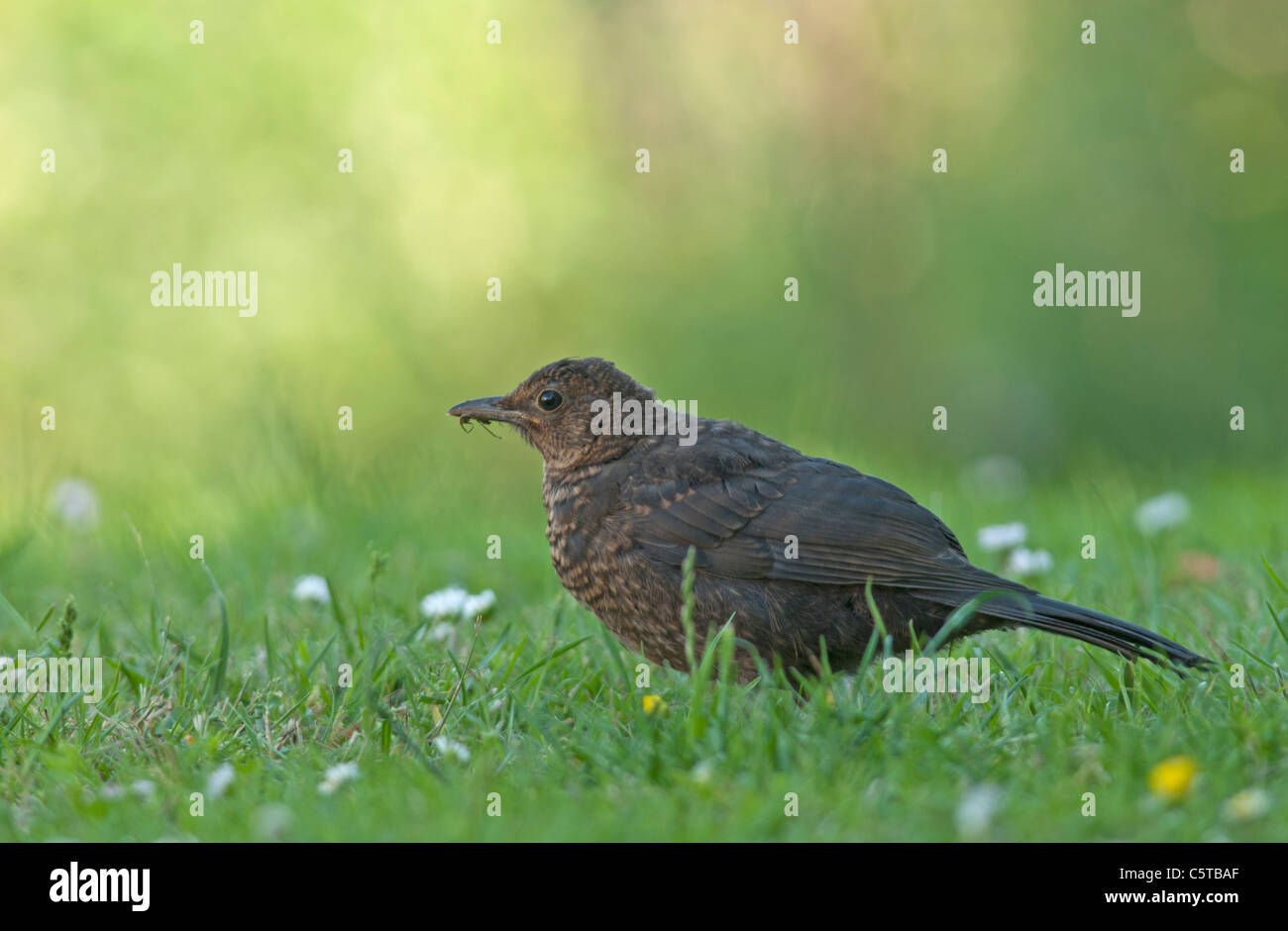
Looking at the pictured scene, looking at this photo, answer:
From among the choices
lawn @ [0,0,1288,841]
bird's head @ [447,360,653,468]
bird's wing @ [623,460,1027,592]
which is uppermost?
lawn @ [0,0,1288,841]

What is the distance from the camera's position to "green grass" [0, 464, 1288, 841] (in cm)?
285

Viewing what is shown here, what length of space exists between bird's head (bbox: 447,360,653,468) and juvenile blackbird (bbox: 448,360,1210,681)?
121mm

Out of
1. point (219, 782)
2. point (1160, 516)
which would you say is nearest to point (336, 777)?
point (219, 782)

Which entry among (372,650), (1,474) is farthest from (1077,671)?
Answer: (1,474)

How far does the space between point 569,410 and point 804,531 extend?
3.39ft

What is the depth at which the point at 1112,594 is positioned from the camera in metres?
5.11

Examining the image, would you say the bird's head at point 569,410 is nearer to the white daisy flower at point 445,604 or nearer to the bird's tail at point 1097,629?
the white daisy flower at point 445,604

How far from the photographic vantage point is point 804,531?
4.15m

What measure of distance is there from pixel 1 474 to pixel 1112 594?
5.61 meters

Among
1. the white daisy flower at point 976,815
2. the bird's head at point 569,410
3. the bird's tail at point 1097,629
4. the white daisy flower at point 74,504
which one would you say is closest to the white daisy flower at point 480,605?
the bird's head at point 569,410

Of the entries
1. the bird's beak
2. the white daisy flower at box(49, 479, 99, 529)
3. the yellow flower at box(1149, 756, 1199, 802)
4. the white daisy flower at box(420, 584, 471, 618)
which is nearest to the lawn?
the white daisy flower at box(49, 479, 99, 529)

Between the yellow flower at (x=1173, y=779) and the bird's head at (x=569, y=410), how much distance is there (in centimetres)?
220

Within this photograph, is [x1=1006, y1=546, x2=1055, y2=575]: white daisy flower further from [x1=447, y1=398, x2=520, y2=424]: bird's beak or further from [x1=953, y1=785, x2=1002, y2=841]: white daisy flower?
[x1=953, y1=785, x2=1002, y2=841]: white daisy flower

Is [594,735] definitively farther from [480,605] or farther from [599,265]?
[599,265]
